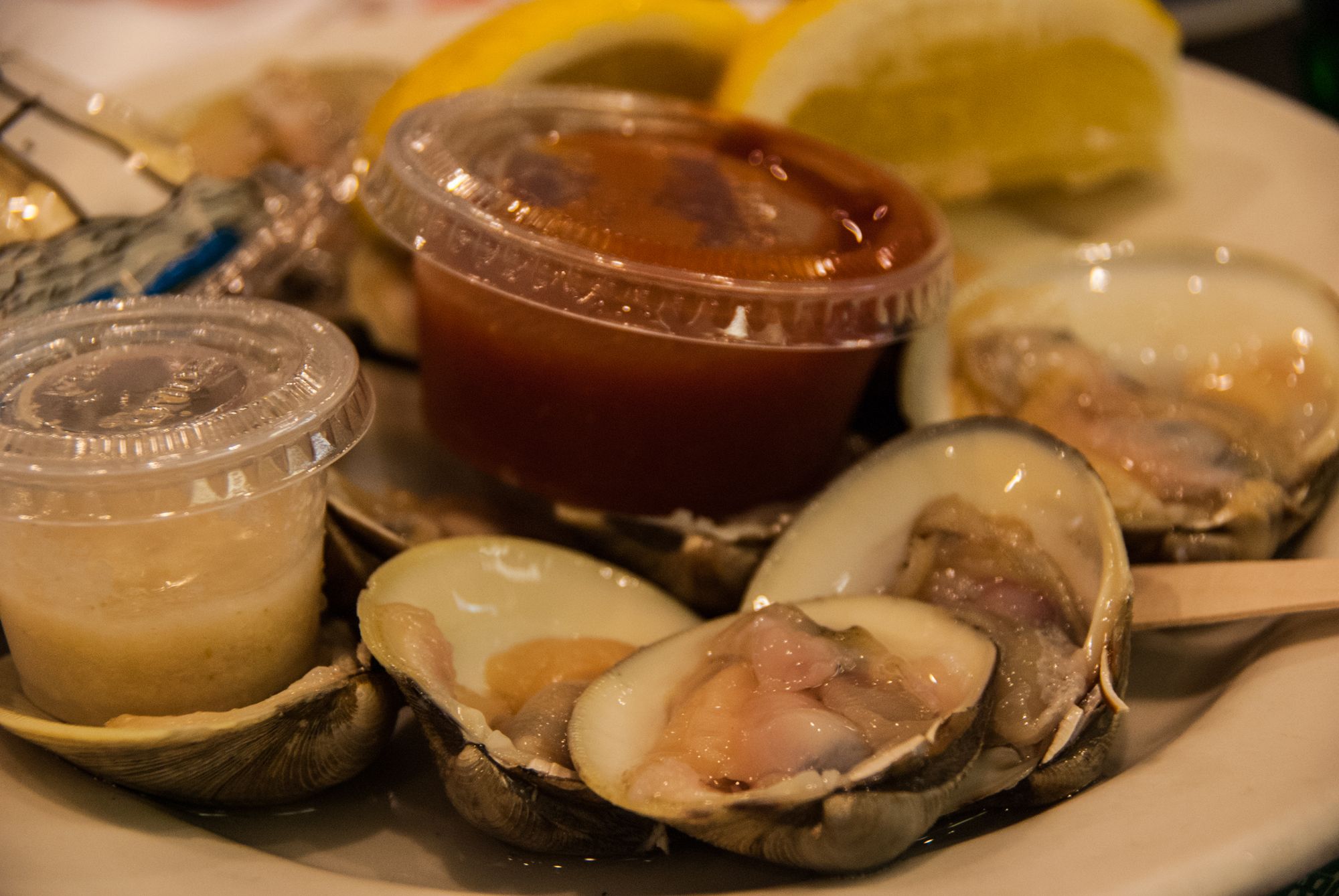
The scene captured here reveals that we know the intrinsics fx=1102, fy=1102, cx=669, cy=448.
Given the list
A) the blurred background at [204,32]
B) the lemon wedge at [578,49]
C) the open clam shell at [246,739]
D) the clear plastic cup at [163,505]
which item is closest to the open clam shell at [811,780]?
the open clam shell at [246,739]

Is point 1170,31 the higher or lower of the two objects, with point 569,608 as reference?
higher

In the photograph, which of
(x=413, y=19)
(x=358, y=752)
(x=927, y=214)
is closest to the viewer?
(x=358, y=752)

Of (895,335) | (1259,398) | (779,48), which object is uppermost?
(779,48)

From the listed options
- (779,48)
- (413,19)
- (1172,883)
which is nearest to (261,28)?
(413,19)

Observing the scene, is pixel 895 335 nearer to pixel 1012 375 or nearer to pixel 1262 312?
pixel 1012 375

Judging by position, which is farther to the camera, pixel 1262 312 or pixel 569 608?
pixel 1262 312

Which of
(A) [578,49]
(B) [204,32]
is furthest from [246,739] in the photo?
(B) [204,32]
